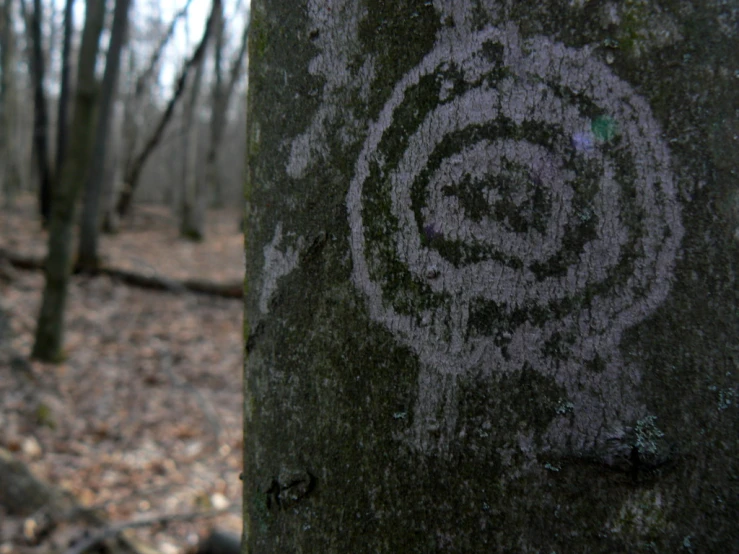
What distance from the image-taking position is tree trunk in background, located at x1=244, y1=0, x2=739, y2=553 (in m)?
0.63

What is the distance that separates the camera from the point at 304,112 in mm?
747

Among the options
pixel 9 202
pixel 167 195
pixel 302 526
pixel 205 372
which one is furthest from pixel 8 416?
pixel 167 195

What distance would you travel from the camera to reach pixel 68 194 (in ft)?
17.8

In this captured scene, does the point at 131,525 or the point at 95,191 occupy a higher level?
the point at 95,191

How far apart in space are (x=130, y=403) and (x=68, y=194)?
2087 mm

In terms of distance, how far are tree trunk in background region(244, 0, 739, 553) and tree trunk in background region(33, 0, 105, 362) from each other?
534 centimetres

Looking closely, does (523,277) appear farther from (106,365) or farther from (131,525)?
(106,365)

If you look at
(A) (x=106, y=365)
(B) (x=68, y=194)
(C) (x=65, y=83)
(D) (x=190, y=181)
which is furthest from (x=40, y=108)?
(A) (x=106, y=365)

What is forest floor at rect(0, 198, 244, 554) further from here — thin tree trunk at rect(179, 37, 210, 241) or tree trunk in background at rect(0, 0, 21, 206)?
→ thin tree trunk at rect(179, 37, 210, 241)

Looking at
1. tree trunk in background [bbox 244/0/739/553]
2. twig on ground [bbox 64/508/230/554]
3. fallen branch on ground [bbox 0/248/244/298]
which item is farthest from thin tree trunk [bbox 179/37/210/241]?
tree trunk in background [bbox 244/0/739/553]

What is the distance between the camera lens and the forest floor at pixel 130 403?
3.74 m

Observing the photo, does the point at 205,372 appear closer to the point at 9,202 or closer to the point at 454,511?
the point at 454,511

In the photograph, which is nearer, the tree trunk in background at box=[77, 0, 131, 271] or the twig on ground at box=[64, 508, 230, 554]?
the twig on ground at box=[64, 508, 230, 554]

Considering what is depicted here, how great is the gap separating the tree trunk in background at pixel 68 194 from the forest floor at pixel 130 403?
0.31 meters
